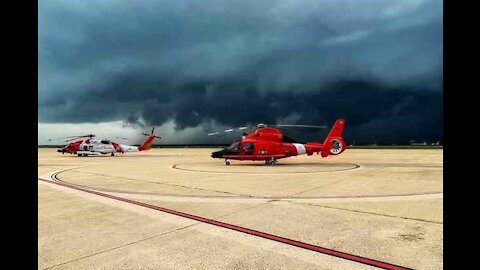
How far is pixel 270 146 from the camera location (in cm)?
2516

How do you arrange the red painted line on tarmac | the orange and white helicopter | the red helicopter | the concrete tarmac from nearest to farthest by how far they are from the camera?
the red painted line on tarmac → the concrete tarmac → the red helicopter → the orange and white helicopter

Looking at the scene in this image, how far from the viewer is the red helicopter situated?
25.2 meters

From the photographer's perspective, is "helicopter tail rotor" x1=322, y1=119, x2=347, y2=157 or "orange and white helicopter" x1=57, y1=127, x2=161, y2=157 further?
"orange and white helicopter" x1=57, y1=127, x2=161, y2=157

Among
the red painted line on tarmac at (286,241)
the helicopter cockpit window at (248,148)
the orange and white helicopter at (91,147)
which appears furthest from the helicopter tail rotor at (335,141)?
the orange and white helicopter at (91,147)

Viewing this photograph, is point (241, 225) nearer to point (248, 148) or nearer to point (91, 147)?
point (248, 148)

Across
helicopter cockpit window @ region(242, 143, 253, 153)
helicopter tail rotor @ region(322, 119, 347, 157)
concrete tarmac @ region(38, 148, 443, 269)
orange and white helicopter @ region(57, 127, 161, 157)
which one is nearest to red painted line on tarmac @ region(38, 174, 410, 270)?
concrete tarmac @ region(38, 148, 443, 269)

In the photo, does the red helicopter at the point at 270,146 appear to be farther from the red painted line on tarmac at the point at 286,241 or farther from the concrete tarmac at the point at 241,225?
the red painted line on tarmac at the point at 286,241

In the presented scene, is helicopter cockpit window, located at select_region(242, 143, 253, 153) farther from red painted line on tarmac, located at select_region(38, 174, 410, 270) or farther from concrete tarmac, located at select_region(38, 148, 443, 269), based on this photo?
red painted line on tarmac, located at select_region(38, 174, 410, 270)

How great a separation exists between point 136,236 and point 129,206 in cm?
321

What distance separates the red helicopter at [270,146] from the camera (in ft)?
82.5

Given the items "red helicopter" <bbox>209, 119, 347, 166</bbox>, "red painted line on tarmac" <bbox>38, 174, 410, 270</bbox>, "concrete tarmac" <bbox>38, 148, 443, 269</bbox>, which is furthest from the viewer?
"red helicopter" <bbox>209, 119, 347, 166</bbox>
